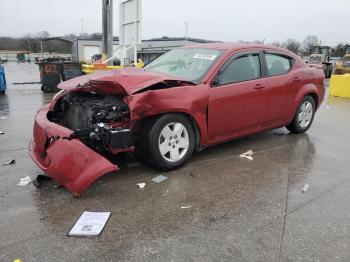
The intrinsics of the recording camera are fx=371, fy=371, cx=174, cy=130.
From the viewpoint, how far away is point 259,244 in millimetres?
3084

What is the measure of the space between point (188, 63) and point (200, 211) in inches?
101

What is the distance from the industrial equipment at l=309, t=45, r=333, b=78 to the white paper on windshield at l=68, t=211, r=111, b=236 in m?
26.6

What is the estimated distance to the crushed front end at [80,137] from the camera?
381 centimetres

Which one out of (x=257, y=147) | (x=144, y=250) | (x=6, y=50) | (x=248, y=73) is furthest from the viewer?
(x=6, y=50)

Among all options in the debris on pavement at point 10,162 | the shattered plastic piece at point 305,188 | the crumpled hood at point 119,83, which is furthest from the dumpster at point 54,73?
the shattered plastic piece at point 305,188

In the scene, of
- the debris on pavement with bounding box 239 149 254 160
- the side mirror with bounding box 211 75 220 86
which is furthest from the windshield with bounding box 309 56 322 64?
the side mirror with bounding box 211 75 220 86

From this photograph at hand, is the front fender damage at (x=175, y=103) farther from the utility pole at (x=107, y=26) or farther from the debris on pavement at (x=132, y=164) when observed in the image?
the utility pole at (x=107, y=26)

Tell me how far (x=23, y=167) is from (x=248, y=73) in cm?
347

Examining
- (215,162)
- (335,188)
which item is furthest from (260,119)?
(335,188)

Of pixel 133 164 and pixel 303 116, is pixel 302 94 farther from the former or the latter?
pixel 133 164

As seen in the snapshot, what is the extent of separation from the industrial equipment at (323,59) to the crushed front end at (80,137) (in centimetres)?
2548

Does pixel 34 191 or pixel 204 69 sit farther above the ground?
pixel 204 69

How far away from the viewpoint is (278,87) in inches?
235

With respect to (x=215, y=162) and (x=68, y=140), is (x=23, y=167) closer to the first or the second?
(x=68, y=140)
